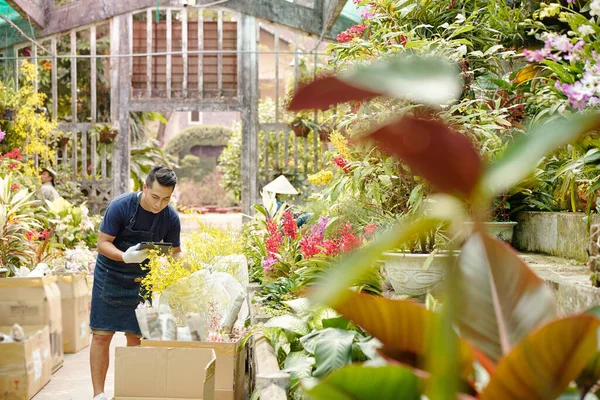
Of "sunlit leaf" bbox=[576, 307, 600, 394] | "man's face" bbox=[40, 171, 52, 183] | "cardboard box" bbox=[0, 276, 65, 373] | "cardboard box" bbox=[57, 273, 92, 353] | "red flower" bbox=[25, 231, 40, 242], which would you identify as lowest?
"cardboard box" bbox=[57, 273, 92, 353]

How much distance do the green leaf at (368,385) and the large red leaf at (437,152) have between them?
0.30 meters

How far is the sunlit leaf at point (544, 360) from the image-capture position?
0.79 m

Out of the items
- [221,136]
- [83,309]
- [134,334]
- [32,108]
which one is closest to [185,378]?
[134,334]

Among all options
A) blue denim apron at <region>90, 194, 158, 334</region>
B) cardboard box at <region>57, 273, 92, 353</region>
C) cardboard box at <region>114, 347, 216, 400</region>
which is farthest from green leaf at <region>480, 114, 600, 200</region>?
cardboard box at <region>57, 273, 92, 353</region>

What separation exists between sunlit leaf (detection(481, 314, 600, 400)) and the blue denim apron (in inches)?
131

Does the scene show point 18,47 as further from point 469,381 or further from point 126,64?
point 469,381

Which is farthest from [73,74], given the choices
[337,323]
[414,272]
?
[337,323]

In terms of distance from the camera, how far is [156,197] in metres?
3.94

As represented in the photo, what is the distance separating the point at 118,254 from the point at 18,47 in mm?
7271

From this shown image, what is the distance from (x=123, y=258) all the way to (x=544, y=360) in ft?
10.7

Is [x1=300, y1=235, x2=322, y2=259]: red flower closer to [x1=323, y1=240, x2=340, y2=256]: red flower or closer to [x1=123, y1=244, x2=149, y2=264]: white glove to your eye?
[x1=323, y1=240, x2=340, y2=256]: red flower

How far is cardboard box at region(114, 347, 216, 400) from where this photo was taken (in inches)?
107

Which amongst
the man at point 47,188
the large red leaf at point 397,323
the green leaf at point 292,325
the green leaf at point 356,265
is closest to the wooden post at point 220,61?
the man at point 47,188

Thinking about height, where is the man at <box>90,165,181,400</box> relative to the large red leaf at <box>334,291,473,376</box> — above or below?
below
